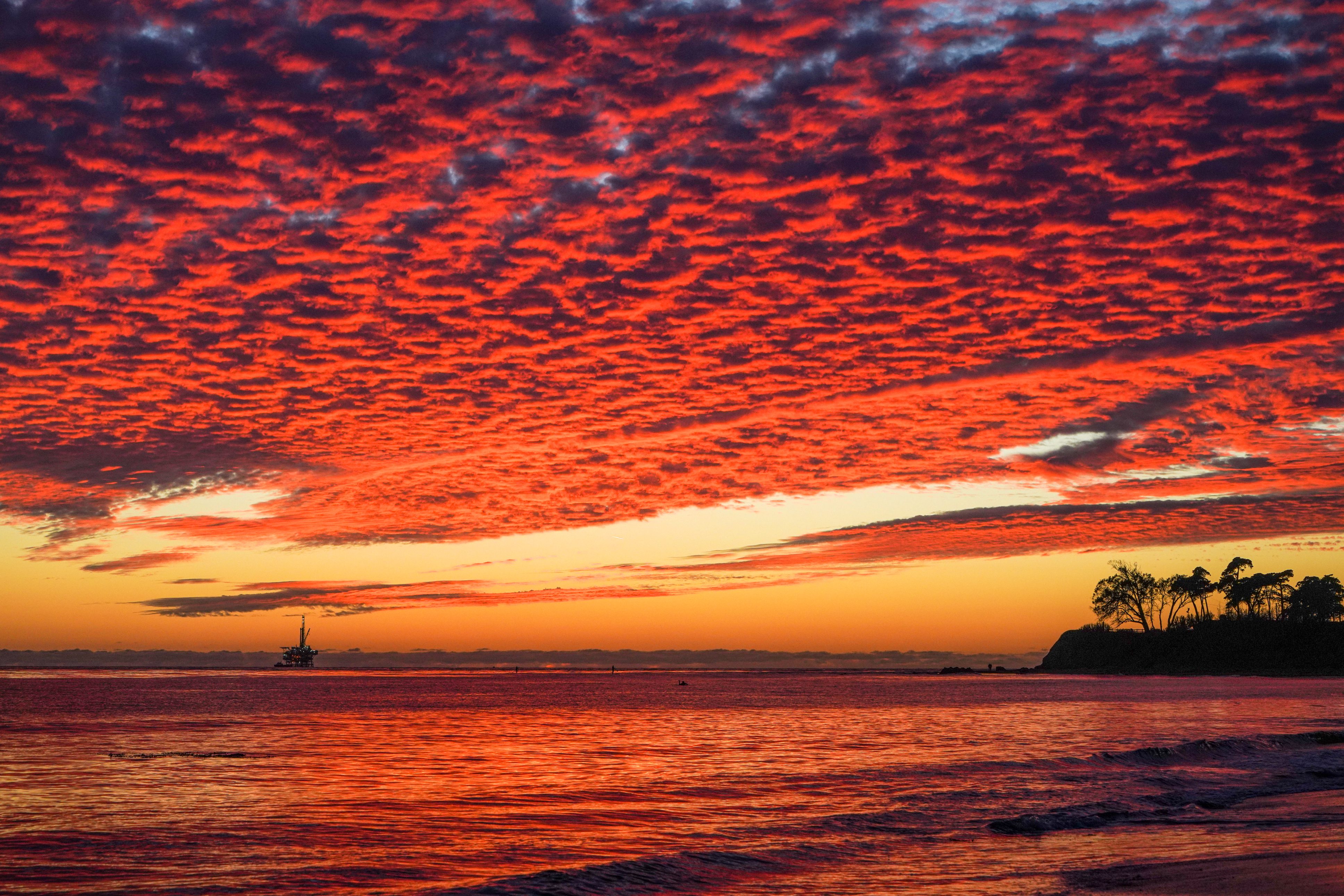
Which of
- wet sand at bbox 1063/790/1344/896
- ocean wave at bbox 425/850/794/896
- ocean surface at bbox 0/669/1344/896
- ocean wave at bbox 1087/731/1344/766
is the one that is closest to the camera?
wet sand at bbox 1063/790/1344/896

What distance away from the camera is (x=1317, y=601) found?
178625 millimetres

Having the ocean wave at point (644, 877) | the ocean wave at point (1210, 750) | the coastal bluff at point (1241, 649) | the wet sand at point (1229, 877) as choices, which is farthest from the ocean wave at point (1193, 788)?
the coastal bluff at point (1241, 649)

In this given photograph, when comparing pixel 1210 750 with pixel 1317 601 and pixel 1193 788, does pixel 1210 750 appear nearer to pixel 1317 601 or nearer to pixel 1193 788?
pixel 1193 788

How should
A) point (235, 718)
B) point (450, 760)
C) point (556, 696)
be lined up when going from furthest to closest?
point (556, 696) < point (235, 718) < point (450, 760)

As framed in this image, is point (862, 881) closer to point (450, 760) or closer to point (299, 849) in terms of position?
point (299, 849)

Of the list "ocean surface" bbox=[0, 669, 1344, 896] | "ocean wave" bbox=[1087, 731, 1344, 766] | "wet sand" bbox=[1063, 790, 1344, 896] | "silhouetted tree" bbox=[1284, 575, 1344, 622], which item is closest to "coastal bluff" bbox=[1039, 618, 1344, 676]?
"silhouetted tree" bbox=[1284, 575, 1344, 622]

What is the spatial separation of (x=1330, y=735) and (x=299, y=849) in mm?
44495

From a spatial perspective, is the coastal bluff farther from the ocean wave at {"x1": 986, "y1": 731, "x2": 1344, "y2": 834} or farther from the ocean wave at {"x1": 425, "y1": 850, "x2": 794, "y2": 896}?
the ocean wave at {"x1": 425, "y1": 850, "x2": 794, "y2": 896}

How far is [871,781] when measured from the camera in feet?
106

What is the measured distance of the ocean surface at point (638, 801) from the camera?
19062 millimetres

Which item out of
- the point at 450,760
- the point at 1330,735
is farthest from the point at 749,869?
the point at 1330,735

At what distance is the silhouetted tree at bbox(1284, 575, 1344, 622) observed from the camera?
17700 centimetres

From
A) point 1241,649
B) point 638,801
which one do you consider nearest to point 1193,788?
point 638,801

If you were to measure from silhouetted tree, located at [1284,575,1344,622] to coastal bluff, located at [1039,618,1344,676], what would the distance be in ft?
25.1
